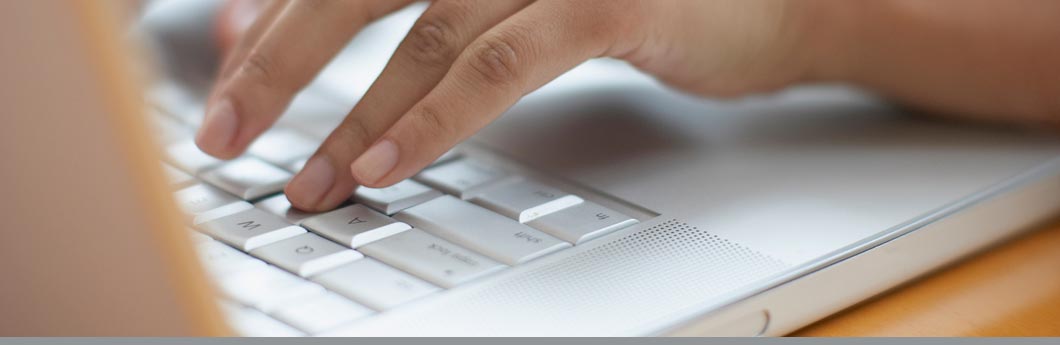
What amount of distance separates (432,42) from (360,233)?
0.15 meters

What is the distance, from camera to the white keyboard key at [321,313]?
0.35 meters

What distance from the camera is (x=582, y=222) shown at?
45 cm

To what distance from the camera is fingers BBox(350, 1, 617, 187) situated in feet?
1.62

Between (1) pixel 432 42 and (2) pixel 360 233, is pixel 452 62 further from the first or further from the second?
(2) pixel 360 233

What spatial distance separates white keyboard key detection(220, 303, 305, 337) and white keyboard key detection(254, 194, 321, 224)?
10 cm

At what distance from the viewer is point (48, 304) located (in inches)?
10.0

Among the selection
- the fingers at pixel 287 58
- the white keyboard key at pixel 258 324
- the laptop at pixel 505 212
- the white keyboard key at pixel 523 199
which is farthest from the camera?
the fingers at pixel 287 58

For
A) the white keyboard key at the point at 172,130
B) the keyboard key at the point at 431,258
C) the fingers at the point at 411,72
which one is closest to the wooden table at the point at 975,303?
the keyboard key at the point at 431,258

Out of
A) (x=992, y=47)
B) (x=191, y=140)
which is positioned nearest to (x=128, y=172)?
(x=191, y=140)

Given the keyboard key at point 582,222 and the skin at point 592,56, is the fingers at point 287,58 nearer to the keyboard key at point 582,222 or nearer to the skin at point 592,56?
the skin at point 592,56

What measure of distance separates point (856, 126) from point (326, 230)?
1.04ft

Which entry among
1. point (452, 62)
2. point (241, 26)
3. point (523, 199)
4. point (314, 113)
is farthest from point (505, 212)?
point (241, 26)

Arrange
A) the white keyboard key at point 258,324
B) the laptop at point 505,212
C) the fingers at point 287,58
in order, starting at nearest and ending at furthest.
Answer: the laptop at point 505,212
the white keyboard key at point 258,324
the fingers at point 287,58

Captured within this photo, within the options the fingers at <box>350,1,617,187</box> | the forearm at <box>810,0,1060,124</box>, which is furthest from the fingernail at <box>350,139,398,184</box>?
the forearm at <box>810,0,1060,124</box>
